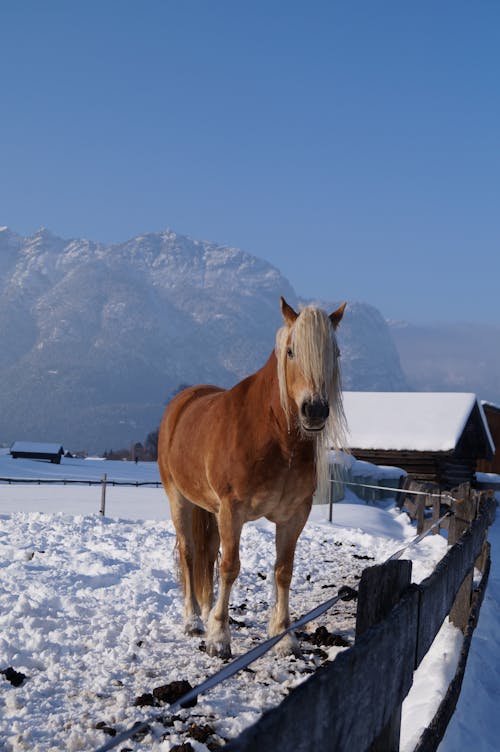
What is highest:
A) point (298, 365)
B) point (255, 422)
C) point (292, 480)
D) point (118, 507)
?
point (298, 365)

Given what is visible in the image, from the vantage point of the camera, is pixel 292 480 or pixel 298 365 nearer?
pixel 298 365

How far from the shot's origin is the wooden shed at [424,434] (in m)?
28.8

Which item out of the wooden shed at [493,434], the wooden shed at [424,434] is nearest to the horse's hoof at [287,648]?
the wooden shed at [424,434]

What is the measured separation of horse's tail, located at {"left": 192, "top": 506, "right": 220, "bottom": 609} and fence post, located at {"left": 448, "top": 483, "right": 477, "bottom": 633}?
231 centimetres

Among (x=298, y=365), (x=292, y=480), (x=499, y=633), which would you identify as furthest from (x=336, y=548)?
(x=298, y=365)

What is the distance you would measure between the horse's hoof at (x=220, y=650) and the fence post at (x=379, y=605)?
131 inches

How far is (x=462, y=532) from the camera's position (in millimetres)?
7297

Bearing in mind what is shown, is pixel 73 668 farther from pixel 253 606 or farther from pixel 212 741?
pixel 253 606

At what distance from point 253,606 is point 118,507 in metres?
13.5

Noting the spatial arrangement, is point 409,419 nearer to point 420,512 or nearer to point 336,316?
point 420,512

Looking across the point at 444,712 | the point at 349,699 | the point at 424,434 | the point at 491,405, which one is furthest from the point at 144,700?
the point at 491,405

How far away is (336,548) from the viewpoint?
12.3m

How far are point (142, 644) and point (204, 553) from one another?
3.80 ft

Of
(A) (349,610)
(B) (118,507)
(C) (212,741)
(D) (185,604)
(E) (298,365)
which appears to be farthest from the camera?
(B) (118,507)
